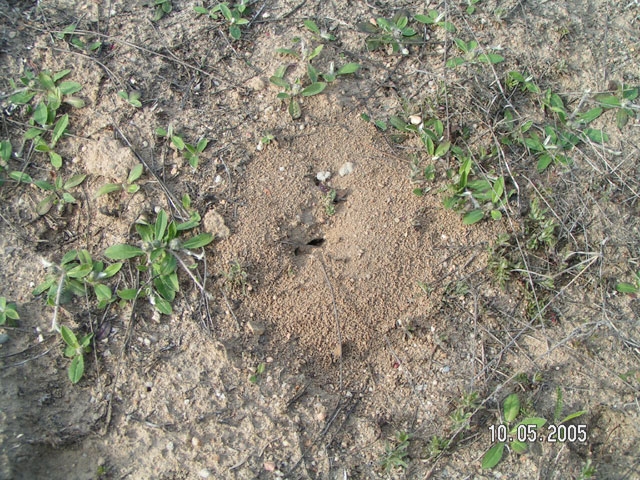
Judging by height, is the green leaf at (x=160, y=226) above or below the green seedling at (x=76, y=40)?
below

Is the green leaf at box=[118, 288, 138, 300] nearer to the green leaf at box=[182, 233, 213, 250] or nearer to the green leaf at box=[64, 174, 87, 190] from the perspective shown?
the green leaf at box=[182, 233, 213, 250]

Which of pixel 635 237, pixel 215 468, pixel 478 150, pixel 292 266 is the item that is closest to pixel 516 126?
pixel 478 150

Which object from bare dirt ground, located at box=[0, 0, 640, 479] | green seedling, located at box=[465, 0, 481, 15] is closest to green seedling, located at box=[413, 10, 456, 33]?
bare dirt ground, located at box=[0, 0, 640, 479]

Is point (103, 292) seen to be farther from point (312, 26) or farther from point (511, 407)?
point (511, 407)

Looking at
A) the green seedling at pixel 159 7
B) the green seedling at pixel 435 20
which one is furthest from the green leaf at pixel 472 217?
the green seedling at pixel 159 7

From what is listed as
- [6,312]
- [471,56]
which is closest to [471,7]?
[471,56]

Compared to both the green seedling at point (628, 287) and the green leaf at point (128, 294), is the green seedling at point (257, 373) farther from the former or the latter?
the green seedling at point (628, 287)

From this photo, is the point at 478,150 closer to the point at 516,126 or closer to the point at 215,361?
the point at 516,126

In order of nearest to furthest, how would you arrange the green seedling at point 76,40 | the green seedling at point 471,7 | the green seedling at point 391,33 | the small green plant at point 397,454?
the small green plant at point 397,454 → the green seedling at point 76,40 → the green seedling at point 391,33 → the green seedling at point 471,7
